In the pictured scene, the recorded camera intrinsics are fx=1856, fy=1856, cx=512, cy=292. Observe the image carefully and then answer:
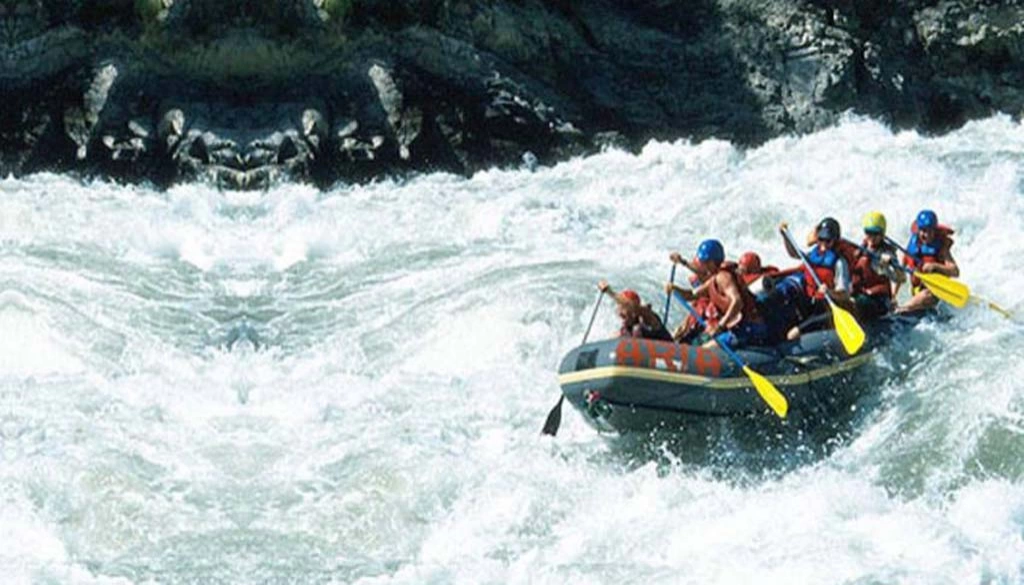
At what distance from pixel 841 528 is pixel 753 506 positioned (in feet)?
2.09

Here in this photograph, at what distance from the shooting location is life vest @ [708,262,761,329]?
37.4ft

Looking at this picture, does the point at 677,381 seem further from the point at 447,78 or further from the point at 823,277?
the point at 447,78

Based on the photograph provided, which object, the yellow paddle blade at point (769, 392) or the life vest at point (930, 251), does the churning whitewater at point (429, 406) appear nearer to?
the yellow paddle blade at point (769, 392)

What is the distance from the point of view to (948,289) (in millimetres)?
12383

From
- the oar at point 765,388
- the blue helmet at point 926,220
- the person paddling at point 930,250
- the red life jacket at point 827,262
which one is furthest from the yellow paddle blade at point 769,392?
the blue helmet at point 926,220

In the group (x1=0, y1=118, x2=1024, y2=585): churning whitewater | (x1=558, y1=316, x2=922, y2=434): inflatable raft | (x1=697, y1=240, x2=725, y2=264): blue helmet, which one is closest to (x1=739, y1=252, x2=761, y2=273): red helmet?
(x1=697, y1=240, x2=725, y2=264): blue helmet

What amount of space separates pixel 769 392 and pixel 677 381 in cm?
55

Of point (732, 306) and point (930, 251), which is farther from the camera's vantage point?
point (930, 251)

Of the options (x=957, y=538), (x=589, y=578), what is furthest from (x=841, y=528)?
(x=589, y=578)

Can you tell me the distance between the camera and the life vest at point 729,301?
1140 cm

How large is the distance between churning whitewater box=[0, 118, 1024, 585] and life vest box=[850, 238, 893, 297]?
457 millimetres

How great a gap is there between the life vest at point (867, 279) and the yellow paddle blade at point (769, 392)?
169 centimetres

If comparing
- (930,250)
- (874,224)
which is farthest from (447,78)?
(930,250)

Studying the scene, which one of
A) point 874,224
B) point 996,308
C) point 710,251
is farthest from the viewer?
point 874,224
